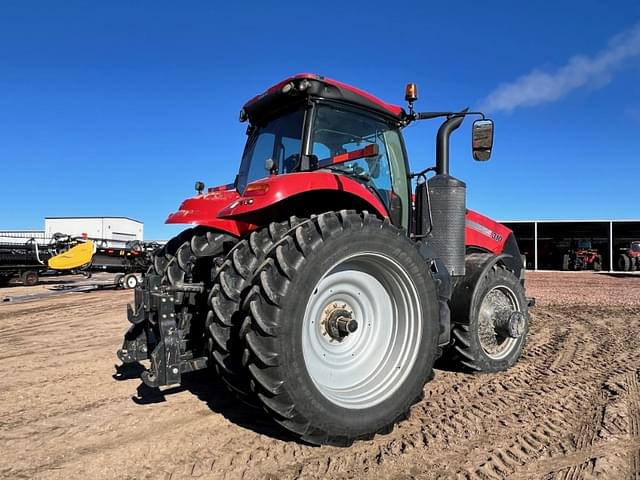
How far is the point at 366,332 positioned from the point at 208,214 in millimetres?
1409

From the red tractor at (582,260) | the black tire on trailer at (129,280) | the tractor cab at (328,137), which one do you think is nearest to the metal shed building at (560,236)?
the red tractor at (582,260)

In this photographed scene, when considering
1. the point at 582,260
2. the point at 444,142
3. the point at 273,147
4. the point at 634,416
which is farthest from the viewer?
the point at 582,260

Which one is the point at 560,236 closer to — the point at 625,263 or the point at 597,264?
the point at 597,264

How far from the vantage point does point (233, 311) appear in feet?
8.64

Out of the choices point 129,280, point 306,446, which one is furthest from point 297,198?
point 129,280

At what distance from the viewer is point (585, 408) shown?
3.23 m

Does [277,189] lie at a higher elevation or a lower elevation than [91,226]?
lower

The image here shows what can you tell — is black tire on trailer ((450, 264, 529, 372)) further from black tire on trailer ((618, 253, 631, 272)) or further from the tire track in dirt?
black tire on trailer ((618, 253, 631, 272))

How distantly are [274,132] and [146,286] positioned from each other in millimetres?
1615

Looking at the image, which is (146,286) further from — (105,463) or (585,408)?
(585,408)

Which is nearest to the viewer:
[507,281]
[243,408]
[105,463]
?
[105,463]

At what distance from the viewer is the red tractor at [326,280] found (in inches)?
95.1

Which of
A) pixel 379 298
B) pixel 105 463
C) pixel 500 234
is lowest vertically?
pixel 105 463

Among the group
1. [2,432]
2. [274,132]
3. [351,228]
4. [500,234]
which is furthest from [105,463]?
[500,234]
